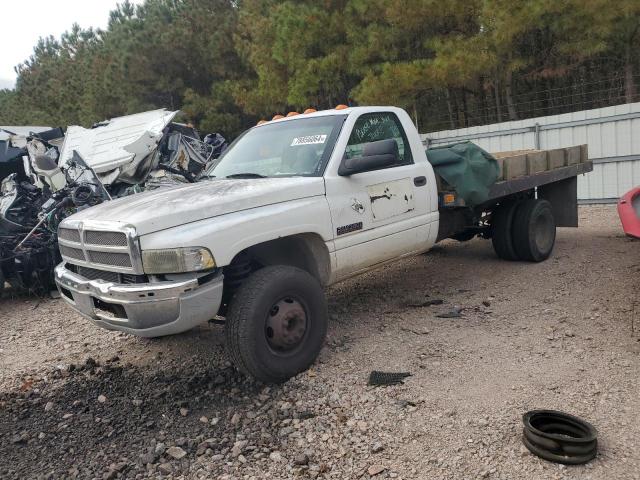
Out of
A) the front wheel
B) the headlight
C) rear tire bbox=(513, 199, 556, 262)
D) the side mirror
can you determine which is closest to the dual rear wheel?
rear tire bbox=(513, 199, 556, 262)

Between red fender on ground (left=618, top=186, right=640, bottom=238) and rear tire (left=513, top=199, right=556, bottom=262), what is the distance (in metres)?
1.48

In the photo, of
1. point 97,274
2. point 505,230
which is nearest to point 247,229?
point 97,274

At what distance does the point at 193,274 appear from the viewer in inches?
134

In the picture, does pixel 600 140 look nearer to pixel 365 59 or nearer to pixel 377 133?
pixel 365 59

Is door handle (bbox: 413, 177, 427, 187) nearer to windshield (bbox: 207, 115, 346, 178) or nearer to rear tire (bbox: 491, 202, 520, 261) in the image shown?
windshield (bbox: 207, 115, 346, 178)

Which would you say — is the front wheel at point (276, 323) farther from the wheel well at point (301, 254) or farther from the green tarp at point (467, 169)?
the green tarp at point (467, 169)

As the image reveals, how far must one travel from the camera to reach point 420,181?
502 cm

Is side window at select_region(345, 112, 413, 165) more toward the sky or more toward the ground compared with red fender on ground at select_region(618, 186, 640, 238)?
more toward the sky

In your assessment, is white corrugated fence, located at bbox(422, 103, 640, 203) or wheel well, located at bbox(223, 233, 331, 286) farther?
white corrugated fence, located at bbox(422, 103, 640, 203)

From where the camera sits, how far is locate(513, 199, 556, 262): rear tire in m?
6.36

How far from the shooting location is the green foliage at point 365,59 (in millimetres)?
11617

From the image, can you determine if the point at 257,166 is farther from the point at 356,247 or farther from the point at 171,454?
the point at 171,454

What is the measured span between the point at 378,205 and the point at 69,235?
8.11 feet

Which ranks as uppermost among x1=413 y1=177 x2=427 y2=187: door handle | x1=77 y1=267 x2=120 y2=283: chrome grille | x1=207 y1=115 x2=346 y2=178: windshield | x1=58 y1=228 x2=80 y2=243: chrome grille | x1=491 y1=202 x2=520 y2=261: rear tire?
x1=207 y1=115 x2=346 y2=178: windshield
